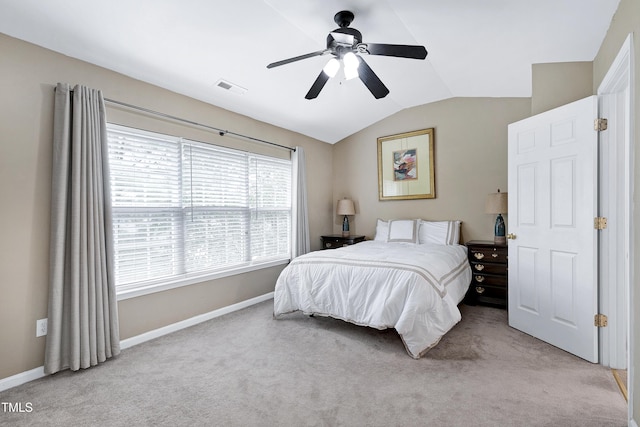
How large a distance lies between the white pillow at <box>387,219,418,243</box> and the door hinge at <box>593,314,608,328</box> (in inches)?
86.6

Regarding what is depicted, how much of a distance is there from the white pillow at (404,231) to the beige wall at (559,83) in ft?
6.62

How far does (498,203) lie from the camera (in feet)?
12.5

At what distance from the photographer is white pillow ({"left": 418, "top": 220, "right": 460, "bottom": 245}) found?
4.24 meters

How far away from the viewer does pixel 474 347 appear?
8.75ft

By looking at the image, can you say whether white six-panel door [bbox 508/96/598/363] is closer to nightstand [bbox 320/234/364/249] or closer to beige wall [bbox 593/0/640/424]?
beige wall [bbox 593/0/640/424]

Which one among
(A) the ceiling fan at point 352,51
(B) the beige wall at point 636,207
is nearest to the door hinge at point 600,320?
(B) the beige wall at point 636,207

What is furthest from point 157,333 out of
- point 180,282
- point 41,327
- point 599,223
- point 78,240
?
point 599,223

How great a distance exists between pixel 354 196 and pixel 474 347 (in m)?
3.16

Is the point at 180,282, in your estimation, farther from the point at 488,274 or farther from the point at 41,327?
the point at 488,274

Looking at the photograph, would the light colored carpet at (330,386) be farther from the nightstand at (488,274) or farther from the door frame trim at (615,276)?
the nightstand at (488,274)

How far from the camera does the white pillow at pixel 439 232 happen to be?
4.24 metres

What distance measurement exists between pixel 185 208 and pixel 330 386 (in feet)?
7.39

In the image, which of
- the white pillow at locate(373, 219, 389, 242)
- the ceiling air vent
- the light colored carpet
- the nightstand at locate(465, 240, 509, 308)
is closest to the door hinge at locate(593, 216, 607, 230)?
the light colored carpet

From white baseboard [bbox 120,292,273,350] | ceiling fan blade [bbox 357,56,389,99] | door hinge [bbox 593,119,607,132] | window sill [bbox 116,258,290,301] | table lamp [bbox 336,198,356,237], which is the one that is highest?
ceiling fan blade [bbox 357,56,389,99]
